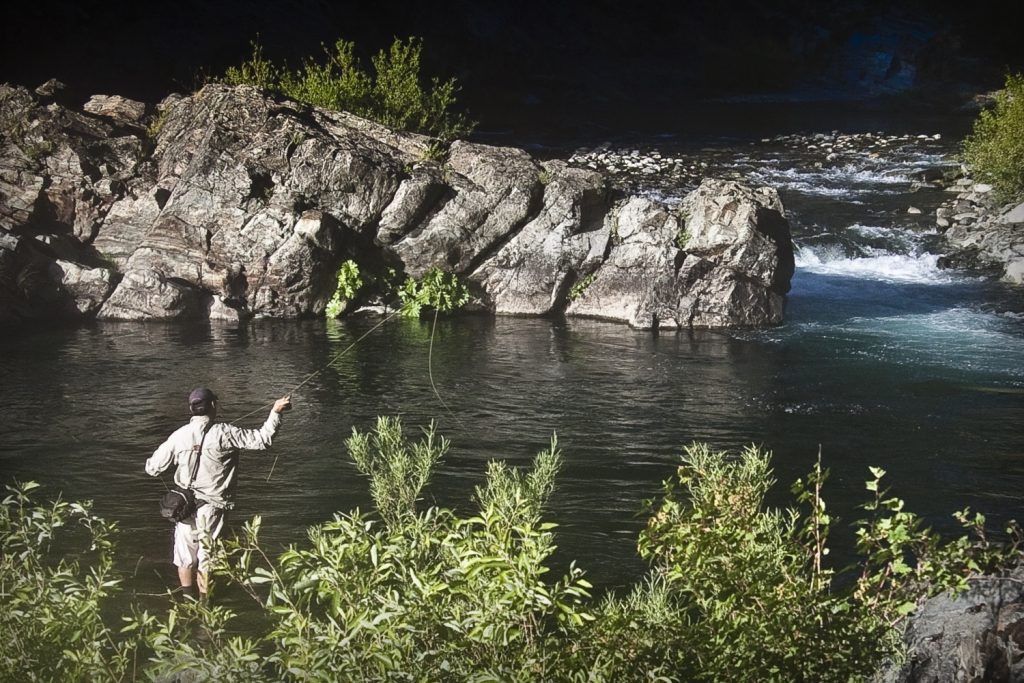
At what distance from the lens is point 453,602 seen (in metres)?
6.19

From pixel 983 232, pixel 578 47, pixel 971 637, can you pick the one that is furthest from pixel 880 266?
pixel 578 47

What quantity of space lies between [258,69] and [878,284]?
17.1 m

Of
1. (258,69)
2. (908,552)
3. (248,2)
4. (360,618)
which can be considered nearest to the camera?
(360,618)

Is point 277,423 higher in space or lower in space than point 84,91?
lower

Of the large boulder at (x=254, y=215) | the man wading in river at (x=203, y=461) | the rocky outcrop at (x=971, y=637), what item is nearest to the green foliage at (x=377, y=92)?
the large boulder at (x=254, y=215)

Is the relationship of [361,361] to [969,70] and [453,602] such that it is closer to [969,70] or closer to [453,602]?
[453,602]

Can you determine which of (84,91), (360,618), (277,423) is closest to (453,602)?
(360,618)

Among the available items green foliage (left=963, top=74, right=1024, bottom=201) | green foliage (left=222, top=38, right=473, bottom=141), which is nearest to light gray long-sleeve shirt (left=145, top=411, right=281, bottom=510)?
green foliage (left=222, top=38, right=473, bottom=141)

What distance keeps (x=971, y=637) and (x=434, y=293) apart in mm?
17743

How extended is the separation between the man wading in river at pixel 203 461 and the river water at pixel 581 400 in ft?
2.94

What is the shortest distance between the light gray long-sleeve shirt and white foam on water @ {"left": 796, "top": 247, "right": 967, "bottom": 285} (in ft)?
65.7

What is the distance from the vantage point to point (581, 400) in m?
18.0

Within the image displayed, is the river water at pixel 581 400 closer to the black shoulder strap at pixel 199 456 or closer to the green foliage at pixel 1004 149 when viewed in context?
the black shoulder strap at pixel 199 456

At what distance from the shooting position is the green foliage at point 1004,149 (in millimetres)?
29078
